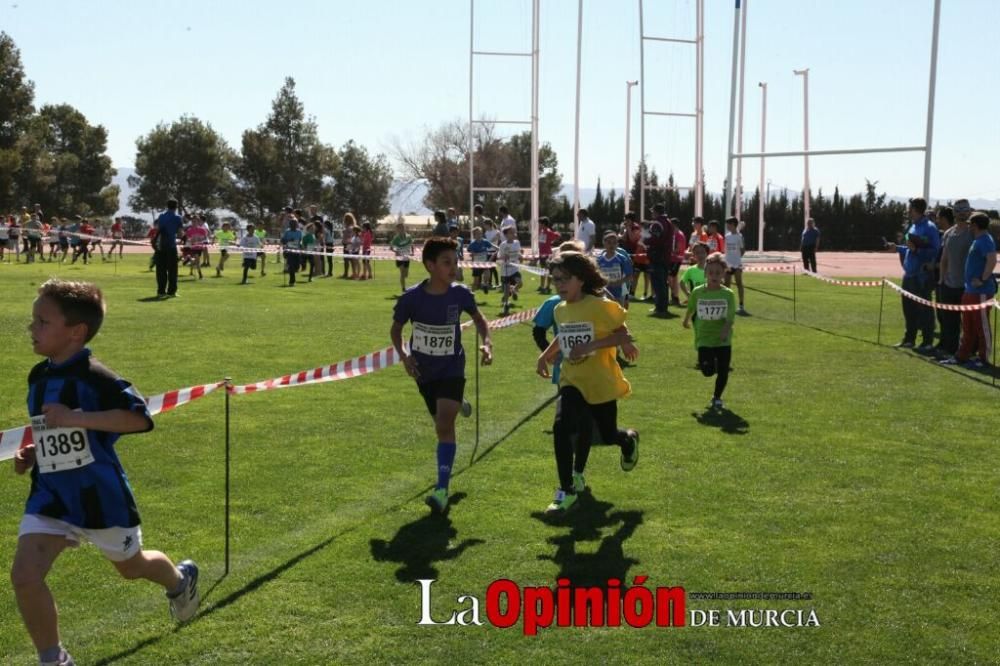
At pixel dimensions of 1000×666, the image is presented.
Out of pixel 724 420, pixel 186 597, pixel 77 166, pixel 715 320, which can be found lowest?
pixel 724 420

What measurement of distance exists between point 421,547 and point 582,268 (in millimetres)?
2282

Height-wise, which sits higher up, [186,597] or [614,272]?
[614,272]

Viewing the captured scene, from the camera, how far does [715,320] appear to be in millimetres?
10867

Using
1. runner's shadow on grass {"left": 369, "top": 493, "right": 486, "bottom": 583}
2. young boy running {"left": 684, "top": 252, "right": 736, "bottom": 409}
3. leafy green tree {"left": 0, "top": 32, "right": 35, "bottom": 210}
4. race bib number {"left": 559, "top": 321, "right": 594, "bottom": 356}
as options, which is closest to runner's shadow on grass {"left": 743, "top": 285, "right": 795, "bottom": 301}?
young boy running {"left": 684, "top": 252, "right": 736, "bottom": 409}

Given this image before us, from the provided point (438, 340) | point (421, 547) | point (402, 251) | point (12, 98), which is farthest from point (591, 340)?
point (12, 98)

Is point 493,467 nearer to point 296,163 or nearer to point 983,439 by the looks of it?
point 983,439

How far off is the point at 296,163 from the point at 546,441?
86.9 metres

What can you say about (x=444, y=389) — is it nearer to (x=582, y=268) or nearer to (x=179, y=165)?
(x=582, y=268)

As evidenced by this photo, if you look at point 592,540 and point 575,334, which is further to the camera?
point 575,334

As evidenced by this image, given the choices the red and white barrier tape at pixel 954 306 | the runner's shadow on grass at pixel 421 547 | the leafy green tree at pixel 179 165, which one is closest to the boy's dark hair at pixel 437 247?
the runner's shadow on grass at pixel 421 547

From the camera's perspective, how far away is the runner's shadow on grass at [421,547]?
5832 mm

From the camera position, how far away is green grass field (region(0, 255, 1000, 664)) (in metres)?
4.91

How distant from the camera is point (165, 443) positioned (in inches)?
356

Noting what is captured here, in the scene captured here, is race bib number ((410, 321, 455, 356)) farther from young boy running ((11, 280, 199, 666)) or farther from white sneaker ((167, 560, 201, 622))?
young boy running ((11, 280, 199, 666))
